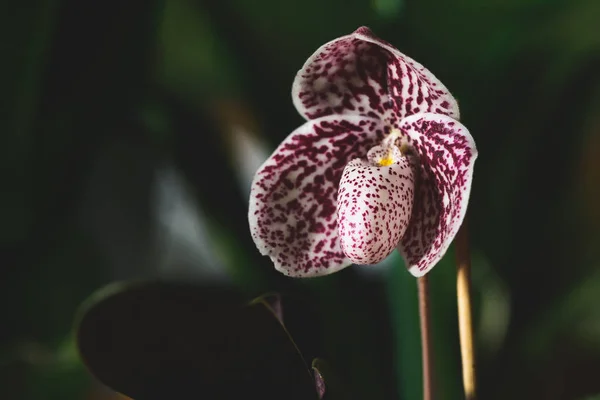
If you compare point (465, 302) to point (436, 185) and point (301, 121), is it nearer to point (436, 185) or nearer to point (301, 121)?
point (436, 185)

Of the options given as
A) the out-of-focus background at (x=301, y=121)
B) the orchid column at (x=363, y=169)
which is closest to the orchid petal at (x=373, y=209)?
the orchid column at (x=363, y=169)

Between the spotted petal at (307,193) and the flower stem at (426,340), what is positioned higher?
the spotted petal at (307,193)

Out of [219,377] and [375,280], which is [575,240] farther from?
[219,377]

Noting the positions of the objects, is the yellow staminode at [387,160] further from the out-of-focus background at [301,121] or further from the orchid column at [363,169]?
the out-of-focus background at [301,121]

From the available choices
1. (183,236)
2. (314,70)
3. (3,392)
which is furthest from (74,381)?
(183,236)

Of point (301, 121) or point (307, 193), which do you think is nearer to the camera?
point (307, 193)

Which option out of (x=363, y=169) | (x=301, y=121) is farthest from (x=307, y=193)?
(x=301, y=121)
